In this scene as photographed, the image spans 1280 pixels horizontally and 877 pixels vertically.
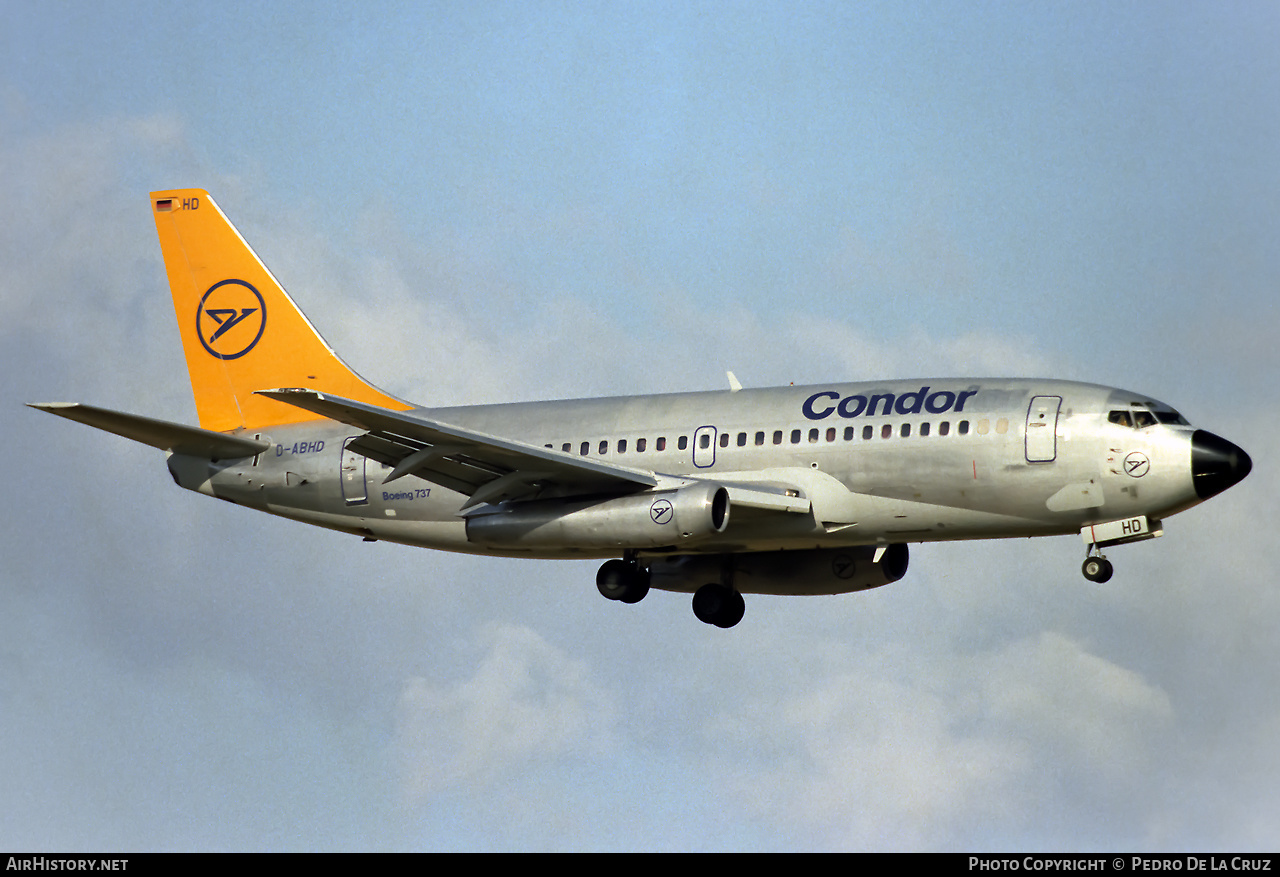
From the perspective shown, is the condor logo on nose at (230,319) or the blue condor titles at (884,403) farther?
the condor logo on nose at (230,319)

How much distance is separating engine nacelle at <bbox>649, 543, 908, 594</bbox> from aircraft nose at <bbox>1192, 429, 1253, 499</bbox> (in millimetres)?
9799

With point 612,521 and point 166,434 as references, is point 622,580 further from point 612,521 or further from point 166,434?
point 166,434

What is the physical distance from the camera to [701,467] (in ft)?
157

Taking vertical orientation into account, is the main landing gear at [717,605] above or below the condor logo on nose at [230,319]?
below

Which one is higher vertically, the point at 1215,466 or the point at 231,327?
the point at 231,327

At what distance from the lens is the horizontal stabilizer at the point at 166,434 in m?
44.2

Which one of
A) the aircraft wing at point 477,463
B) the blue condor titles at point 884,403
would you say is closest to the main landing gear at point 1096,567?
the blue condor titles at point 884,403

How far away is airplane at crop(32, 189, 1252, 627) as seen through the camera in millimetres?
44312

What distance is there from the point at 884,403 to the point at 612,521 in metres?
7.02

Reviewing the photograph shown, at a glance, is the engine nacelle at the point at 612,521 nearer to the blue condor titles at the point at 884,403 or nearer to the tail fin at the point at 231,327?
the blue condor titles at the point at 884,403

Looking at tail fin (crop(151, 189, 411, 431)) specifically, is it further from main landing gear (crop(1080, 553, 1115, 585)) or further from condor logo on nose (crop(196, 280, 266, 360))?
main landing gear (crop(1080, 553, 1115, 585))

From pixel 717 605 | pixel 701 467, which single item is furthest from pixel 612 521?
pixel 717 605

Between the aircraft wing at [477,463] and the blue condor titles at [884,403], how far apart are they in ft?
14.3
